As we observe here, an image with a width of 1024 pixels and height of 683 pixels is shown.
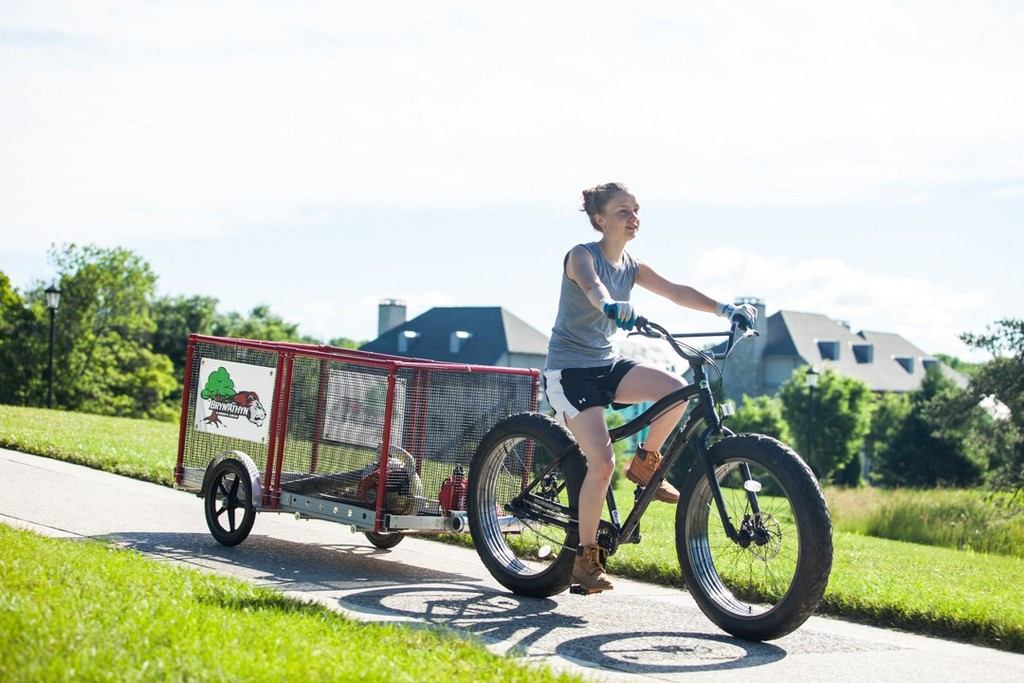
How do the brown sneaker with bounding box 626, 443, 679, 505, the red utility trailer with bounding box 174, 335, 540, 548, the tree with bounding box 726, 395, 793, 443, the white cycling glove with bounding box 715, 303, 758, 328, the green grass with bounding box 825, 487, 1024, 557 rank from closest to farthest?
1. the white cycling glove with bounding box 715, 303, 758, 328
2. the brown sneaker with bounding box 626, 443, 679, 505
3. the red utility trailer with bounding box 174, 335, 540, 548
4. the green grass with bounding box 825, 487, 1024, 557
5. the tree with bounding box 726, 395, 793, 443

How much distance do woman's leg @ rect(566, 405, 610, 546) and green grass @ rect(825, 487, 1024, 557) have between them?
36.7 feet

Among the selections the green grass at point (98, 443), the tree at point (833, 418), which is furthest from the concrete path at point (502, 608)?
the tree at point (833, 418)

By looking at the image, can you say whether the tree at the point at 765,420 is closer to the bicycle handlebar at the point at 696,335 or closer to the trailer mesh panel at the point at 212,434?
the trailer mesh panel at the point at 212,434

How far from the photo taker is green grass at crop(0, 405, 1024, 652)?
22.4ft

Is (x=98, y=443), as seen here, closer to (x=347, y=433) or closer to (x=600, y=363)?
(x=347, y=433)

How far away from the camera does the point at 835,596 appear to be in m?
7.40

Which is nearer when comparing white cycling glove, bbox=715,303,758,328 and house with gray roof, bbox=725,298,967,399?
white cycling glove, bbox=715,303,758,328

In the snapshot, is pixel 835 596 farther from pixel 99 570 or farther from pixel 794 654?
pixel 99 570

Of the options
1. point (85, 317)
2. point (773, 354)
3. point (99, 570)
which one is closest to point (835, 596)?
point (99, 570)

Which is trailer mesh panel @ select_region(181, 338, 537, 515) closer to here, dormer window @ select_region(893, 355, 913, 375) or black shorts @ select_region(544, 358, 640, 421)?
black shorts @ select_region(544, 358, 640, 421)

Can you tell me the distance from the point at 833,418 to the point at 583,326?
A: 6609 cm

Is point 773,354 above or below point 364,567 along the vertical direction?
above

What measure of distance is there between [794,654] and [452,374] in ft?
9.19

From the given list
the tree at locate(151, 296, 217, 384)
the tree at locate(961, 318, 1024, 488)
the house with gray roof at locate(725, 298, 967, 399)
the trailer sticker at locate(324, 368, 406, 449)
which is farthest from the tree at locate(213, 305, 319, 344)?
the trailer sticker at locate(324, 368, 406, 449)
